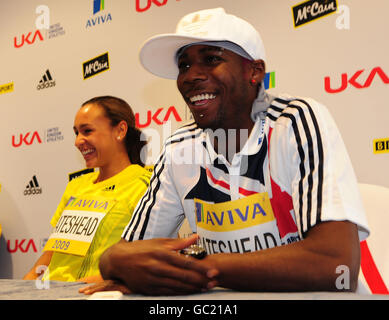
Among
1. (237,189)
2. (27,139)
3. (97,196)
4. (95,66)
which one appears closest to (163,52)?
(237,189)

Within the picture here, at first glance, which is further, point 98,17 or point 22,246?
point 22,246

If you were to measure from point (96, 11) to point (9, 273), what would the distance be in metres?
1.99

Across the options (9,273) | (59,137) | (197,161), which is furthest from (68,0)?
Answer: (197,161)

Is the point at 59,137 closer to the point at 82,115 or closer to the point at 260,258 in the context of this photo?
the point at 82,115

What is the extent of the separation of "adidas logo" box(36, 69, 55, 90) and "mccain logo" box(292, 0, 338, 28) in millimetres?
1829

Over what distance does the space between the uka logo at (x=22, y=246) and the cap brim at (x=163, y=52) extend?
2032 millimetres

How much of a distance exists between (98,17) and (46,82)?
0.63 meters

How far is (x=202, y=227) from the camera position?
47.0 inches

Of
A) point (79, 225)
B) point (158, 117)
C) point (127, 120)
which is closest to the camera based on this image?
point (79, 225)

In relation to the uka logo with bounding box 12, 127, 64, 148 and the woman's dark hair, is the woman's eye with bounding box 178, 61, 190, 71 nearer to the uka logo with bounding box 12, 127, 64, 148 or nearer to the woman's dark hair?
the woman's dark hair

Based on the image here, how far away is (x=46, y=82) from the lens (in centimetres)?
309

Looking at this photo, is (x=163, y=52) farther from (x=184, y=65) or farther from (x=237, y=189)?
(x=237, y=189)

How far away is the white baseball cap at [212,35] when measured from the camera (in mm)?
1153

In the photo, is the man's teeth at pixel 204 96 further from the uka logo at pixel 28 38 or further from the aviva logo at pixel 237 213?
the uka logo at pixel 28 38
